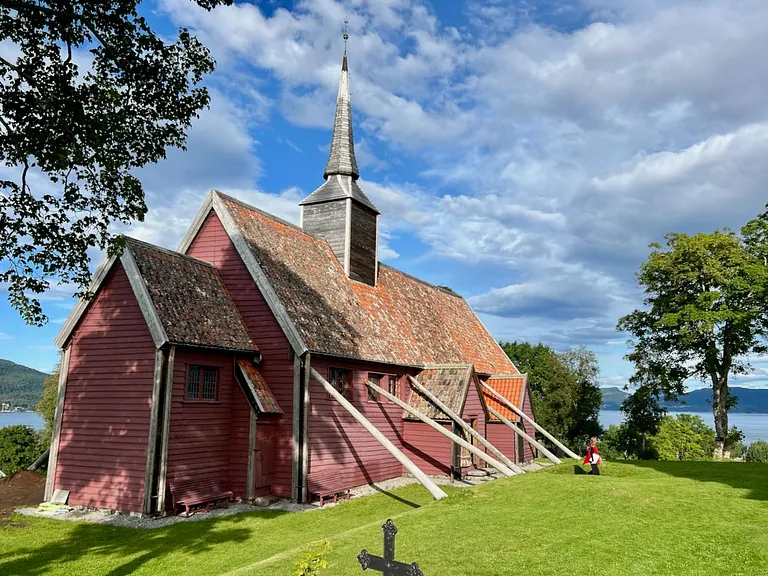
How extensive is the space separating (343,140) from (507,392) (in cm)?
1679

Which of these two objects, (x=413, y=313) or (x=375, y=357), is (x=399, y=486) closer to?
(x=375, y=357)

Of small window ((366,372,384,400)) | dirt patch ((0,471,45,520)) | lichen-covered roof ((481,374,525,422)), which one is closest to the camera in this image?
dirt patch ((0,471,45,520))

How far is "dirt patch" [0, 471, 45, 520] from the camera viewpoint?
1731 cm

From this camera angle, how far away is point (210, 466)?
1756 centimetres

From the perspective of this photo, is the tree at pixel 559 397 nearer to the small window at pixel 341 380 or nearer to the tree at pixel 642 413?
the tree at pixel 642 413

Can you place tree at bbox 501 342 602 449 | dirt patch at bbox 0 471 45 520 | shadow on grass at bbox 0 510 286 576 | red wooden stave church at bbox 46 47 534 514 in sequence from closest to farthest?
shadow on grass at bbox 0 510 286 576, red wooden stave church at bbox 46 47 534 514, dirt patch at bbox 0 471 45 520, tree at bbox 501 342 602 449

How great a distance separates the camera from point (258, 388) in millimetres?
18641

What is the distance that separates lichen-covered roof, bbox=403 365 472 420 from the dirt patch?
553 inches

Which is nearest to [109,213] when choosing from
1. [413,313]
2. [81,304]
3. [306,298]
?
[81,304]

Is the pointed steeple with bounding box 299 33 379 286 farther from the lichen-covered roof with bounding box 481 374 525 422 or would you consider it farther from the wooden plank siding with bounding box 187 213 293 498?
the lichen-covered roof with bounding box 481 374 525 422

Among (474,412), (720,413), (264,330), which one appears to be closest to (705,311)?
(720,413)

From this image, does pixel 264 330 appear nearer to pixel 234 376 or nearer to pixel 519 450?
pixel 234 376

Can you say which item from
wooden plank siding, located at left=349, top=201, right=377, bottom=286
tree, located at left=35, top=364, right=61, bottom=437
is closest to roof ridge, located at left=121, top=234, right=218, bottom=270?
wooden plank siding, located at left=349, top=201, right=377, bottom=286

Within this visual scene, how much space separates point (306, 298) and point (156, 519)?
911 centimetres
